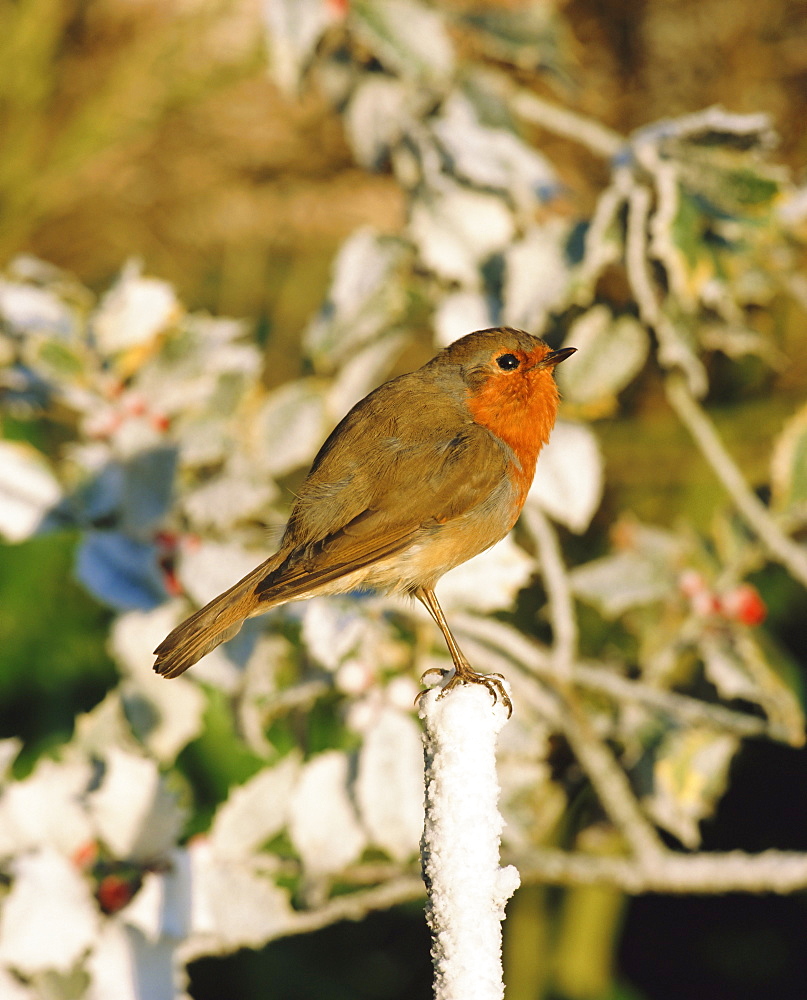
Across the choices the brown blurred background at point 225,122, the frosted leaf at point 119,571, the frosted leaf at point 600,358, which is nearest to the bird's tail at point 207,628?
the frosted leaf at point 119,571

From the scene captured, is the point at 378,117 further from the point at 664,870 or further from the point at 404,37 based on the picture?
the point at 664,870

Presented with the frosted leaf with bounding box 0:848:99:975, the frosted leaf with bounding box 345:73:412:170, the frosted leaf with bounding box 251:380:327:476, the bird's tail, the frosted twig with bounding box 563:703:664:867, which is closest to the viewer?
the bird's tail

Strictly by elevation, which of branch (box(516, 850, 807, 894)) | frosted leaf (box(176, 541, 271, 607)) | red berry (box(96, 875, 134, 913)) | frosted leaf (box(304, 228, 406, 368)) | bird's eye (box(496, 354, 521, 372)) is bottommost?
branch (box(516, 850, 807, 894))

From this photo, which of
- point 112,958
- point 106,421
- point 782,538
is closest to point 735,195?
point 782,538

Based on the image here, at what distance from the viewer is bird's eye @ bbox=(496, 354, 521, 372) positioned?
Answer: 1495mm

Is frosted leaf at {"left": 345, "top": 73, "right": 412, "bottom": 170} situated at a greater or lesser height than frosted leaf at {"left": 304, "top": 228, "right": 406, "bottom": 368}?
greater

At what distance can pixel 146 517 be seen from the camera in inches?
64.0

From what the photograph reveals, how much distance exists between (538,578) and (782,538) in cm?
60

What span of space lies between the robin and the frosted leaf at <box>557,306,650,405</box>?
18 centimetres

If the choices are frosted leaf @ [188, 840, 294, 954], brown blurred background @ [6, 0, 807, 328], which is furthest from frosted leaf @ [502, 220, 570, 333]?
frosted leaf @ [188, 840, 294, 954]

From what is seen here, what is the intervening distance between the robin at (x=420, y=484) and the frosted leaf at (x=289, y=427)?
25cm

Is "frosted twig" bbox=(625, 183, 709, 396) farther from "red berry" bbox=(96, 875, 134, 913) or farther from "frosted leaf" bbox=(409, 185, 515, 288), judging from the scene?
"red berry" bbox=(96, 875, 134, 913)

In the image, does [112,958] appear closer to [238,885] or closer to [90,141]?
[238,885]

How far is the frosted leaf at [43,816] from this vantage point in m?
1.40
